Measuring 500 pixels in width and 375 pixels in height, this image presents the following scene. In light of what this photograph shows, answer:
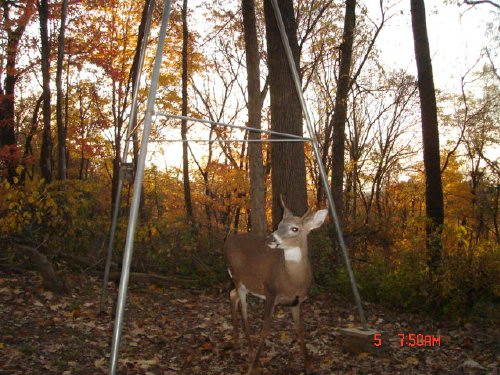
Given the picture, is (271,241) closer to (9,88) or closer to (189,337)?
(189,337)

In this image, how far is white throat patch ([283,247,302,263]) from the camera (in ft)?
13.6

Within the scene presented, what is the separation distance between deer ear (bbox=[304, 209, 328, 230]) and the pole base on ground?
158 cm

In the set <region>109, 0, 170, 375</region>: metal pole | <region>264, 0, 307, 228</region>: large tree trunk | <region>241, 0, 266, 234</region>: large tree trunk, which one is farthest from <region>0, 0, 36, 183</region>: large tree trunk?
<region>109, 0, 170, 375</region>: metal pole

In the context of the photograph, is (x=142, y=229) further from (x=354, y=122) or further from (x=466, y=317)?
(x=354, y=122)

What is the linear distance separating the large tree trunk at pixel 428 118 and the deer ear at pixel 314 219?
4845mm

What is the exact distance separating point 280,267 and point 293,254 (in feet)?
0.63

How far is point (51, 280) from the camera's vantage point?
6863 mm

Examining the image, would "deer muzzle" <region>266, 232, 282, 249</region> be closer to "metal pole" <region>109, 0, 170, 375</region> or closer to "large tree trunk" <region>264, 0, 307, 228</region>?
"metal pole" <region>109, 0, 170, 375</region>

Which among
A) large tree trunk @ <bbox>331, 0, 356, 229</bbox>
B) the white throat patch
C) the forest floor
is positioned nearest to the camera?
the white throat patch

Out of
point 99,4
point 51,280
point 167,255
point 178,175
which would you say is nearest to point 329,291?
point 167,255

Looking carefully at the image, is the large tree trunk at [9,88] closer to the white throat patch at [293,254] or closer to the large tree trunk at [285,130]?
the large tree trunk at [285,130]

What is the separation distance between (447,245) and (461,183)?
1106 inches

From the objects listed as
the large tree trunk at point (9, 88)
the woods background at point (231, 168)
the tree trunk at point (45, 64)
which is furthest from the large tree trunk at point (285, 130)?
the large tree trunk at point (9, 88)
